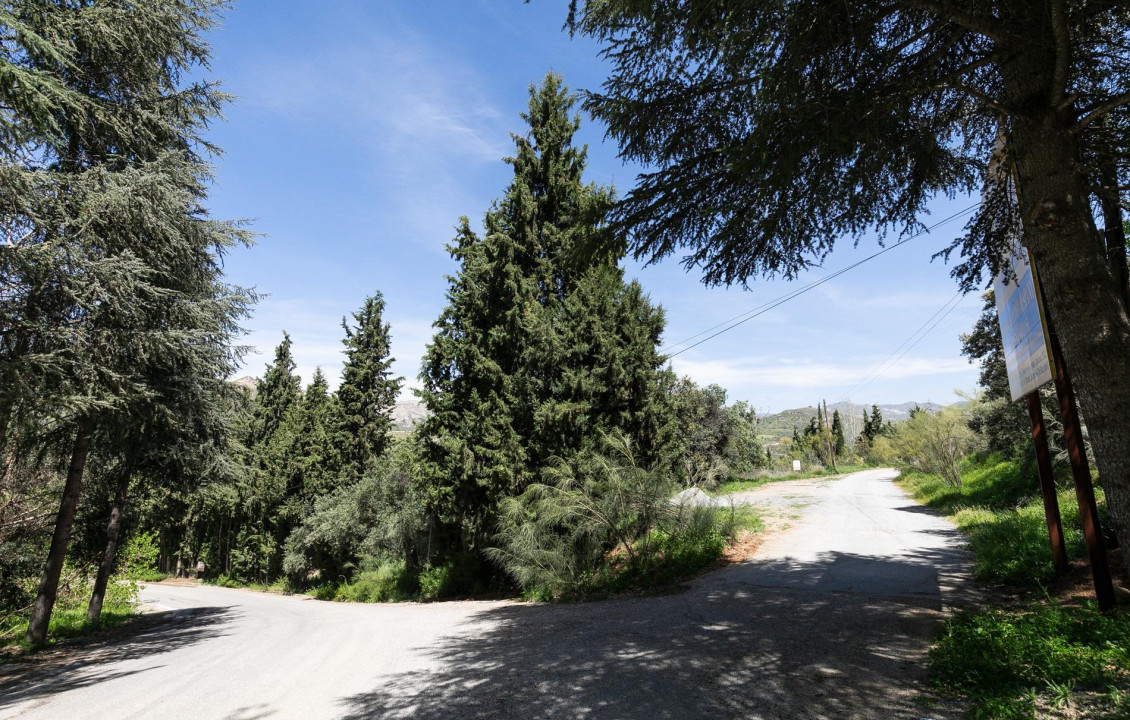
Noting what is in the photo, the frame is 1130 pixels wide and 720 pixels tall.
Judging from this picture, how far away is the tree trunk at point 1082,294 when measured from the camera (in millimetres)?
3578

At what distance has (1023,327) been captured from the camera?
5.68m

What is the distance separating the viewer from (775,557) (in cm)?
951

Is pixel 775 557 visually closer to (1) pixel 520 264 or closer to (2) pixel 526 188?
(1) pixel 520 264

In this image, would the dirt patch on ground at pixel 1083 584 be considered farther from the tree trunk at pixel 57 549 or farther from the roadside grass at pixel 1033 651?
the tree trunk at pixel 57 549

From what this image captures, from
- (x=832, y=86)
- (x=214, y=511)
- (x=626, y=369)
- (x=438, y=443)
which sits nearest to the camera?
(x=832, y=86)

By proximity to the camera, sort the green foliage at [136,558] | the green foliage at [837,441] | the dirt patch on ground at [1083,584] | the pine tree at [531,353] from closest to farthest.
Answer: the dirt patch on ground at [1083,584] < the pine tree at [531,353] < the green foliage at [136,558] < the green foliage at [837,441]

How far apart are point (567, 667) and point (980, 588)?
17.2 feet

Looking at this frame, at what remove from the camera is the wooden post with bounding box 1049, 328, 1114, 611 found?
4480mm

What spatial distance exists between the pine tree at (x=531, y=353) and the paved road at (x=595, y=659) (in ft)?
11.6

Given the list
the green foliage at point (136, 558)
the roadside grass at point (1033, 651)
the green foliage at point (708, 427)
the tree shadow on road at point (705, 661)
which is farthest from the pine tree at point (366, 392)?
the roadside grass at point (1033, 651)

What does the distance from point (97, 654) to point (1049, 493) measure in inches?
549

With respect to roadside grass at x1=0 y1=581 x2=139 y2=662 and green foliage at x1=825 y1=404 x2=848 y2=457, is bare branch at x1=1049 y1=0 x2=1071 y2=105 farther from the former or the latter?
green foliage at x1=825 y1=404 x2=848 y2=457

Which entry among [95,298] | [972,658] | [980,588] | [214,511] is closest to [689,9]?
[972,658]

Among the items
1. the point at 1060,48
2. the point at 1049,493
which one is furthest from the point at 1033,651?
the point at 1060,48
